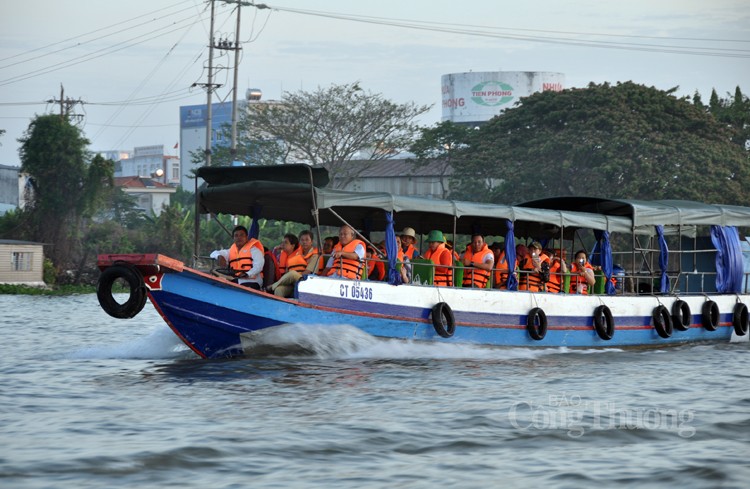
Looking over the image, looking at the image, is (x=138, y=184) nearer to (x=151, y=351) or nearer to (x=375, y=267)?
(x=151, y=351)

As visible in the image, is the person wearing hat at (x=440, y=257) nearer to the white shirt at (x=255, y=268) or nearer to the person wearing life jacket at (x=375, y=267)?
the person wearing life jacket at (x=375, y=267)

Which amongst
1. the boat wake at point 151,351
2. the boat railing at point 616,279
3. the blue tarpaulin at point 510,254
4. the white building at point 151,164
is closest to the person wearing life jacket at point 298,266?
the boat railing at point 616,279

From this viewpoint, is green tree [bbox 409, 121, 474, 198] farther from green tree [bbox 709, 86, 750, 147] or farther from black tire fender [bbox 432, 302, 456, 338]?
black tire fender [bbox 432, 302, 456, 338]

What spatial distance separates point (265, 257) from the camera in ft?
49.9

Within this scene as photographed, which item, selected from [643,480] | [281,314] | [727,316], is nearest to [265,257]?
[281,314]

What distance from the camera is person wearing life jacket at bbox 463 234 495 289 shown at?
1723 centimetres

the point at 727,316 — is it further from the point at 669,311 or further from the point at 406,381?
the point at 406,381

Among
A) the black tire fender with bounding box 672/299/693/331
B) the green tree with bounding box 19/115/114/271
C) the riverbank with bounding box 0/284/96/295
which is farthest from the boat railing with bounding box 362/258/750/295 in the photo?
the green tree with bounding box 19/115/114/271

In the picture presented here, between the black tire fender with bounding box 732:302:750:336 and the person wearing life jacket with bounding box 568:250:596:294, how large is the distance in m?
3.47

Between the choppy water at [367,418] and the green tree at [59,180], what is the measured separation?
1190 inches

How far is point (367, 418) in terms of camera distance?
11.1m

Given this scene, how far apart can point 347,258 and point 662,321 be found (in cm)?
695

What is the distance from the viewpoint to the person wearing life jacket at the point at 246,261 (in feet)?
49.6

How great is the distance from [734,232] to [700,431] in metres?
11.0
